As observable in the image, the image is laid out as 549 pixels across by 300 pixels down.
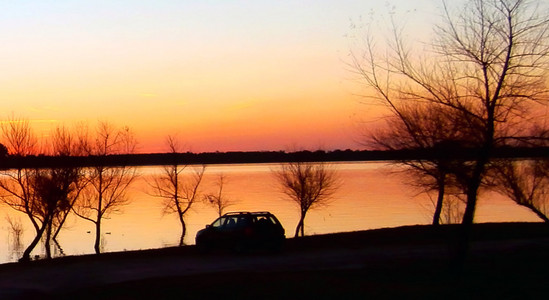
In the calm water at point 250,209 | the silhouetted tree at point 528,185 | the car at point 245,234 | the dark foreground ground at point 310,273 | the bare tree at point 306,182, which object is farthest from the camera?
the bare tree at point 306,182

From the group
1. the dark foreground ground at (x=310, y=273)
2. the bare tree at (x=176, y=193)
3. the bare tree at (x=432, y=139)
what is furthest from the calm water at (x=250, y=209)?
the bare tree at (x=432, y=139)

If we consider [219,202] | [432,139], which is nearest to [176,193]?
[219,202]

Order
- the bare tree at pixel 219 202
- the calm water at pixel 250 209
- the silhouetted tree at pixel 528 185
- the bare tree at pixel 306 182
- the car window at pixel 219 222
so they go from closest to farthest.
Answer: the car window at pixel 219 222, the silhouetted tree at pixel 528 185, the calm water at pixel 250 209, the bare tree at pixel 306 182, the bare tree at pixel 219 202

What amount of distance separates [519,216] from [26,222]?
4377 cm

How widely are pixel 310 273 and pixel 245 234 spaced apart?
275 inches

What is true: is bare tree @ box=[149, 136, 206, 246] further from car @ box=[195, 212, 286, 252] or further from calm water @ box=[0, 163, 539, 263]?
car @ box=[195, 212, 286, 252]

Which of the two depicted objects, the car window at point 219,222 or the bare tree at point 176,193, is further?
the bare tree at point 176,193

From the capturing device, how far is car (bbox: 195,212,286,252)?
2506 centimetres

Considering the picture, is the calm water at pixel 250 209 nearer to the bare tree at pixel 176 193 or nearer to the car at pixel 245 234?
the bare tree at pixel 176 193

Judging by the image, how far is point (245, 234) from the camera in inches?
987

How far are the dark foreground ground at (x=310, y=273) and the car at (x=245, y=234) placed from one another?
41 centimetres

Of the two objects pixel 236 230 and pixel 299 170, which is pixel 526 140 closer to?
pixel 236 230

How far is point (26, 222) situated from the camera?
6862 cm

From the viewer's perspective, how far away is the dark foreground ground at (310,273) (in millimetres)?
15422
